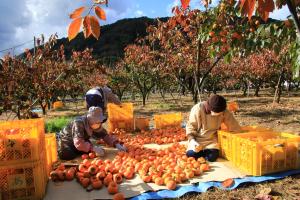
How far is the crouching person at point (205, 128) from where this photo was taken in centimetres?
522

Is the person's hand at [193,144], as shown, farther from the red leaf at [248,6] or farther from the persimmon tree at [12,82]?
the red leaf at [248,6]

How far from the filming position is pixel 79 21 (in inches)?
58.4

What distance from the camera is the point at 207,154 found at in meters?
5.22

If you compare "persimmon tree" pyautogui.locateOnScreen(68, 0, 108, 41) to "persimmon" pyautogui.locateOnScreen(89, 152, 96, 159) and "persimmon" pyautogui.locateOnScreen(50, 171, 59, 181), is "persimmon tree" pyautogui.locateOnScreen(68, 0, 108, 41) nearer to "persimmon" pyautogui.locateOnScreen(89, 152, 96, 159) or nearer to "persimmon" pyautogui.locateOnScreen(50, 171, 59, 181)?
"persimmon" pyautogui.locateOnScreen(50, 171, 59, 181)

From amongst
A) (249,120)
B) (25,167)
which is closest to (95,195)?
(25,167)

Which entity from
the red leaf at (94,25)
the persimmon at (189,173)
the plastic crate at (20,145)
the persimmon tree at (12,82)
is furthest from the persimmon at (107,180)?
the red leaf at (94,25)

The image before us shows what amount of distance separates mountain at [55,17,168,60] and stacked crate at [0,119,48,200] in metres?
77.1

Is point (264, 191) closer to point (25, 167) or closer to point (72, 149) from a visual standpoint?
point (25, 167)

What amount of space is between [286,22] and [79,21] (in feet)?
9.01

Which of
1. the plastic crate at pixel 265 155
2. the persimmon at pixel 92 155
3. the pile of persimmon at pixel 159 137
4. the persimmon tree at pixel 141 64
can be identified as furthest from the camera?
the persimmon tree at pixel 141 64

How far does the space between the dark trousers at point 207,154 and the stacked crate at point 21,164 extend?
243 cm

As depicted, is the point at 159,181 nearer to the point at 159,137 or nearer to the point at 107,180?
the point at 107,180

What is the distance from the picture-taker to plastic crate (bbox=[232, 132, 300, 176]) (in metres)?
4.35

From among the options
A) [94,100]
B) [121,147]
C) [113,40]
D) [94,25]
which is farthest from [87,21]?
[113,40]
